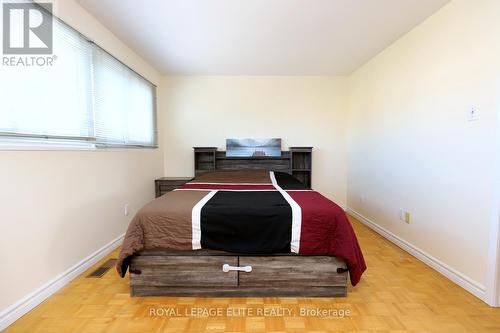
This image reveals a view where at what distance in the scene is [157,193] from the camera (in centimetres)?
351

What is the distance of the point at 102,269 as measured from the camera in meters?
2.10

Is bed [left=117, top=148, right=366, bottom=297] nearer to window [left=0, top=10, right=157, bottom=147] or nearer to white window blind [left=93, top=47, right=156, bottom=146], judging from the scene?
window [left=0, top=10, right=157, bottom=147]

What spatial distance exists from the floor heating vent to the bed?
530mm

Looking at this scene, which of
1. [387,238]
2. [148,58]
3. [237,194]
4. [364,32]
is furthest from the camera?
[148,58]

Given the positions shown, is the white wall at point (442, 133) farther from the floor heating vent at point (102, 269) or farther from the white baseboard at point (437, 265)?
the floor heating vent at point (102, 269)

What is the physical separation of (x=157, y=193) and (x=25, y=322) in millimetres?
2121

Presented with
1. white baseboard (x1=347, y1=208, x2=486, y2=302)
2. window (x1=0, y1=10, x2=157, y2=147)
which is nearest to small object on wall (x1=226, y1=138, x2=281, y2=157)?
window (x1=0, y1=10, x2=157, y2=147)

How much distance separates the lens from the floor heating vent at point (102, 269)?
6.57 ft

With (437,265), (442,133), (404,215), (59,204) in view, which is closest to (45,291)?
(59,204)

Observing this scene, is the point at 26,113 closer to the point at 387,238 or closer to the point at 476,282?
the point at 476,282

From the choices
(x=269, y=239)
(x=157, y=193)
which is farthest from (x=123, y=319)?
(x=157, y=193)

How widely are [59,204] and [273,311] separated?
5.77 feet

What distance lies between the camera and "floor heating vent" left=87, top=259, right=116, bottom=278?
78.9 inches

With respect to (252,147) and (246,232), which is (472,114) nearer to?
(246,232)
